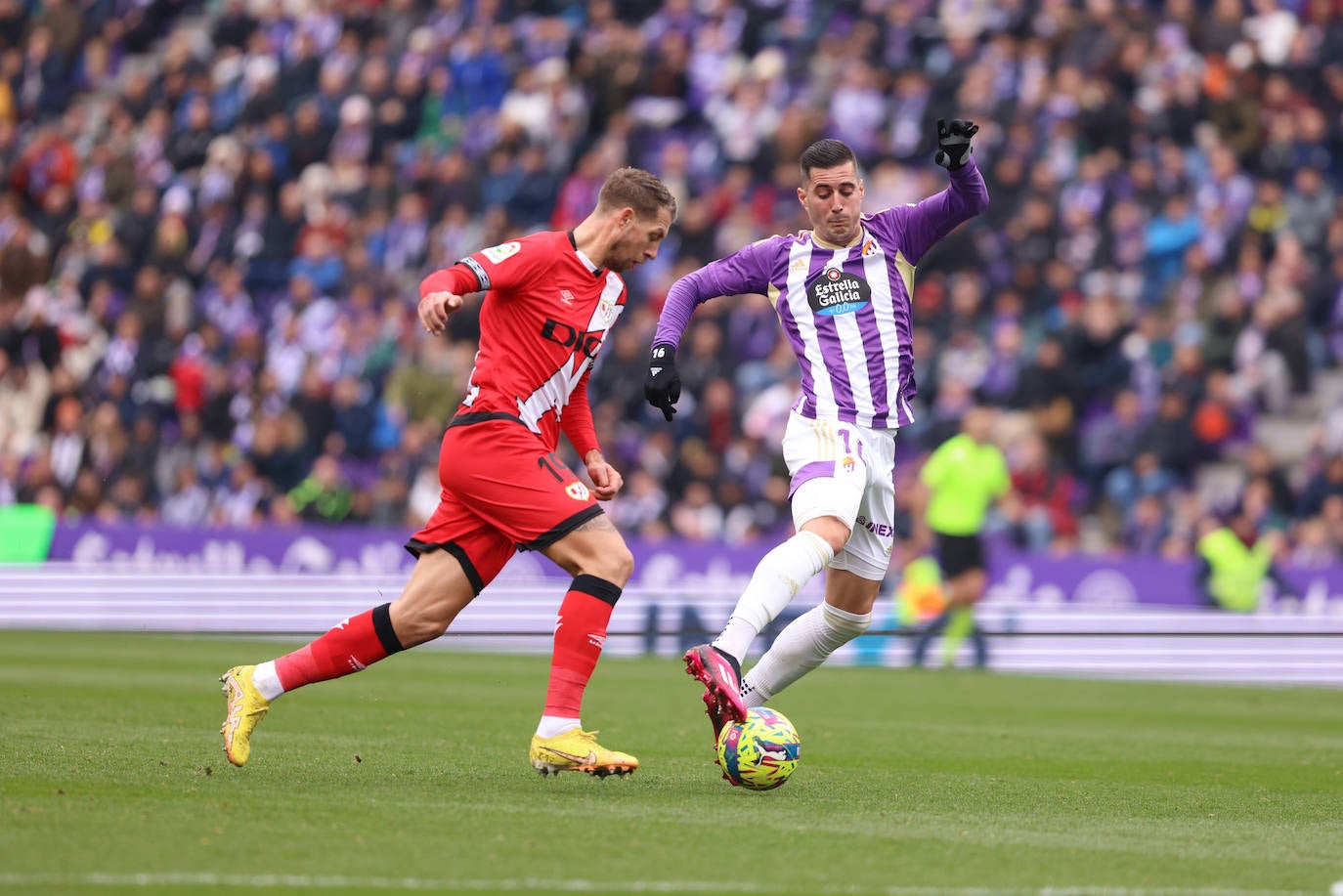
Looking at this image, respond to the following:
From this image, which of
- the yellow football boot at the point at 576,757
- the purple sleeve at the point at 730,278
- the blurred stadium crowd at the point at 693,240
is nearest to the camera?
the yellow football boot at the point at 576,757

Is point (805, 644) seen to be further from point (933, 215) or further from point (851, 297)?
point (933, 215)

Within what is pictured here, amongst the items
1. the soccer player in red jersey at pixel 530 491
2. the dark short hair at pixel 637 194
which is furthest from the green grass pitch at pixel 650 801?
the dark short hair at pixel 637 194

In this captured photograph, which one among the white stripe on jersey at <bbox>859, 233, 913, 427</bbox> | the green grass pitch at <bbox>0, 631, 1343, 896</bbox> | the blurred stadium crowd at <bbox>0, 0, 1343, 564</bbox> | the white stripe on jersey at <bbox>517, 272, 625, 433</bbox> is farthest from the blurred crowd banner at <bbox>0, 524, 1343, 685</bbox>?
the white stripe on jersey at <bbox>517, 272, 625, 433</bbox>

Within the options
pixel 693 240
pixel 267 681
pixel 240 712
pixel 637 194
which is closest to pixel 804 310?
pixel 637 194

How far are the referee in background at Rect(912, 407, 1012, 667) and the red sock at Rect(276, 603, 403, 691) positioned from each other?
375 inches

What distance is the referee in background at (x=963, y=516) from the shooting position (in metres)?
16.4

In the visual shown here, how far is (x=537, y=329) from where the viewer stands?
24.7 feet

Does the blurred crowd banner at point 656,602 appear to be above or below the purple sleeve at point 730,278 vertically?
below

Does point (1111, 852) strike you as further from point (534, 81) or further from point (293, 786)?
point (534, 81)

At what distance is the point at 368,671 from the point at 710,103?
1073 centimetres

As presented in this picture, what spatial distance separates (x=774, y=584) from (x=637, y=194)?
1.67 meters

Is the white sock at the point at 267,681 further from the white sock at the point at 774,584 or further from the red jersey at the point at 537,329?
the white sock at the point at 774,584

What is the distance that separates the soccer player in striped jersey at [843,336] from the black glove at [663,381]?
20 mm

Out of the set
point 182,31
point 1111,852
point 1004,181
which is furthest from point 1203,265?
point 182,31
